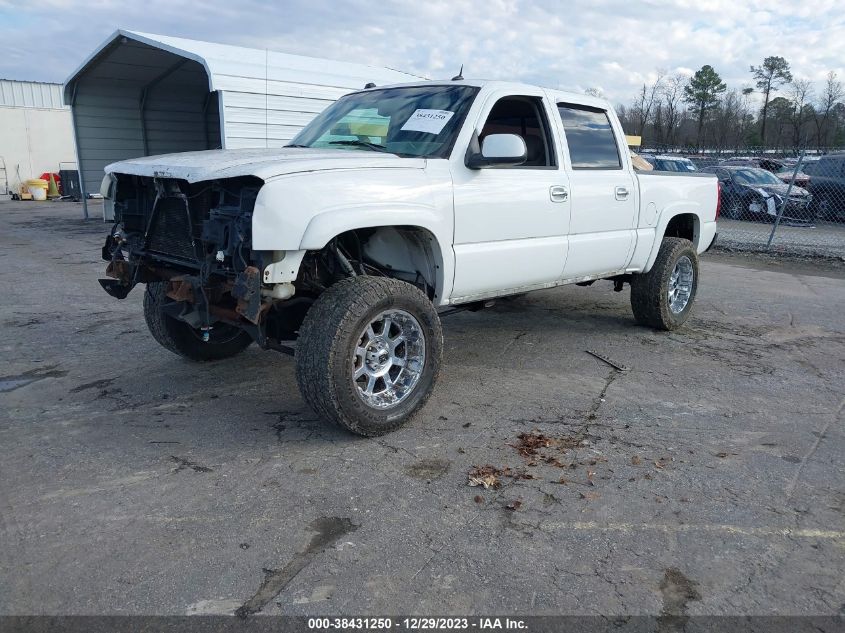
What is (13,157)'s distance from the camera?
1181 inches

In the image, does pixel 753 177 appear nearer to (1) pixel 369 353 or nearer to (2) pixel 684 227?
(2) pixel 684 227

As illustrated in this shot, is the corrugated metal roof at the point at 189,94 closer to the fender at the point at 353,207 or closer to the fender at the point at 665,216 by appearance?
the fender at the point at 665,216

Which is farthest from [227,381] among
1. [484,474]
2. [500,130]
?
[500,130]

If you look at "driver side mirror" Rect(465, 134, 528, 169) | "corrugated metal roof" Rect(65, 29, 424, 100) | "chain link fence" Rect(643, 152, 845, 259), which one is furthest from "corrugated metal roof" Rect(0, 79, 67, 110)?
"driver side mirror" Rect(465, 134, 528, 169)

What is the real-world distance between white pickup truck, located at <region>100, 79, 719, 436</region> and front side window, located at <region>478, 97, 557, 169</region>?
1cm

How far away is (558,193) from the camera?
16.9 ft

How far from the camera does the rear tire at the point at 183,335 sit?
17.0ft

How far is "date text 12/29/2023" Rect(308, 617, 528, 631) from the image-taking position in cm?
255

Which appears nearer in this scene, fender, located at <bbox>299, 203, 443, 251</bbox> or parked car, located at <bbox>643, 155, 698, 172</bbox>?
fender, located at <bbox>299, 203, 443, 251</bbox>

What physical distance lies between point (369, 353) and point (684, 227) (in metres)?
4.41

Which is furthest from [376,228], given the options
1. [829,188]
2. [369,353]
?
[829,188]

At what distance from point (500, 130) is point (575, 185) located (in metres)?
0.70

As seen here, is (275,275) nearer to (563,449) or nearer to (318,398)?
(318,398)

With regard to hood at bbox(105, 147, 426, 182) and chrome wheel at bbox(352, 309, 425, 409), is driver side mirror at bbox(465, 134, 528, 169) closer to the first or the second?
hood at bbox(105, 147, 426, 182)
